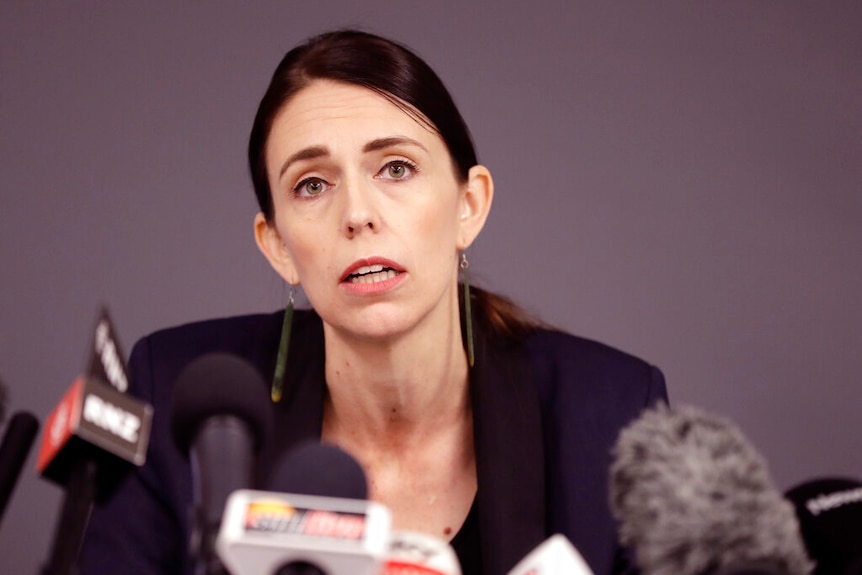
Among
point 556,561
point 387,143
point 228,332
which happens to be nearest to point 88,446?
point 556,561

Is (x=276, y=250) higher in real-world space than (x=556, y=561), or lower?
higher

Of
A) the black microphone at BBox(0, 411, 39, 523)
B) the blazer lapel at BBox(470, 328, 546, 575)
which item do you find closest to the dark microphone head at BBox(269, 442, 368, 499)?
the black microphone at BBox(0, 411, 39, 523)

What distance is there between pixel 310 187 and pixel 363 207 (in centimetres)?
15

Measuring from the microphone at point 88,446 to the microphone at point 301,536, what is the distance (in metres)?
0.17

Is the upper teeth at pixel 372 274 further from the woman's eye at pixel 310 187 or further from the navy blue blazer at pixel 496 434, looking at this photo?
the navy blue blazer at pixel 496 434

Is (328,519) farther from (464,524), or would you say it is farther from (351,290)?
(464,524)

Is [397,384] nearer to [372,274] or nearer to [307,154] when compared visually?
[372,274]

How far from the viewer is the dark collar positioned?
1.72m

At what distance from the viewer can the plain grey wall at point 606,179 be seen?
2580mm

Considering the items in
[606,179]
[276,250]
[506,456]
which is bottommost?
[506,456]

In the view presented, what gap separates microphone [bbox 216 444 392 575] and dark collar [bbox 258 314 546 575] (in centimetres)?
83

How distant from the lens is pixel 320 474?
953 mm

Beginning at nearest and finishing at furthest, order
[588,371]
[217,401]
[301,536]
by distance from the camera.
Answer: [301,536], [217,401], [588,371]

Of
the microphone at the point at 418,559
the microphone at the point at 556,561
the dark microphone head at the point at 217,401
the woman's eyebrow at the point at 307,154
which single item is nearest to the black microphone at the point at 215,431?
the dark microphone head at the point at 217,401
